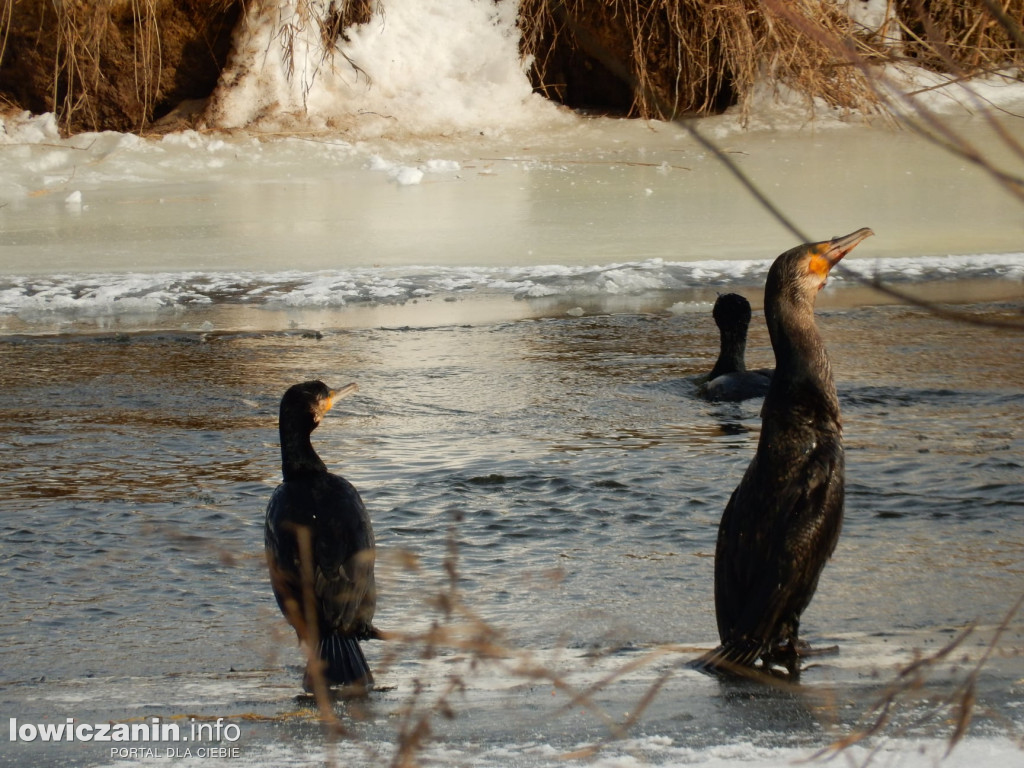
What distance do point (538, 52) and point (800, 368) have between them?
1005 cm

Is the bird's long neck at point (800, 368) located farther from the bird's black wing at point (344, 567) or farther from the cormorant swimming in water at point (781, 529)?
the bird's black wing at point (344, 567)

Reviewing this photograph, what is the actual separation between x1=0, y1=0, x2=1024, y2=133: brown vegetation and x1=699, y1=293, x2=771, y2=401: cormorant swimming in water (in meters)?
5.71

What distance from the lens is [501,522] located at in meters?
4.20

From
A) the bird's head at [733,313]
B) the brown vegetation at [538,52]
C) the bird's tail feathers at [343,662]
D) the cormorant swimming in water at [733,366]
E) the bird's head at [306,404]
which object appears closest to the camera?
the bird's tail feathers at [343,662]

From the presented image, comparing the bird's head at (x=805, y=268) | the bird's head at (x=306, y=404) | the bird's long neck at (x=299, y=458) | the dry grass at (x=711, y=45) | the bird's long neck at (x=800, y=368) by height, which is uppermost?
the dry grass at (x=711, y=45)

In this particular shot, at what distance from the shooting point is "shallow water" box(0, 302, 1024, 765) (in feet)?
8.96

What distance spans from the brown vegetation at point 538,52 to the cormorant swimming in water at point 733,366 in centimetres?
571

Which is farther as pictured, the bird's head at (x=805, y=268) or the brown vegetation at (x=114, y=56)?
the brown vegetation at (x=114, y=56)

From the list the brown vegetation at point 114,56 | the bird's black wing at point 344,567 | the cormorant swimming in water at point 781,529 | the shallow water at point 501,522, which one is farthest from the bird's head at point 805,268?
the brown vegetation at point 114,56

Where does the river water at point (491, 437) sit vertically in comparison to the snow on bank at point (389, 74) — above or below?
below

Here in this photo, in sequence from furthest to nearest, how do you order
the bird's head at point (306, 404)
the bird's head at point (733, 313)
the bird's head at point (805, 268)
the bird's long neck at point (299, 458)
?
the bird's head at point (733, 313), the bird's head at point (306, 404), the bird's long neck at point (299, 458), the bird's head at point (805, 268)

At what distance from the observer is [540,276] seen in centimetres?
811

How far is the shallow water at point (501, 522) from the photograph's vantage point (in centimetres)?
273

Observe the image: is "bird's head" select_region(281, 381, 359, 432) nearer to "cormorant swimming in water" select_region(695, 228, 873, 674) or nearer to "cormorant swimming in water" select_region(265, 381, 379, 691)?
"cormorant swimming in water" select_region(265, 381, 379, 691)
